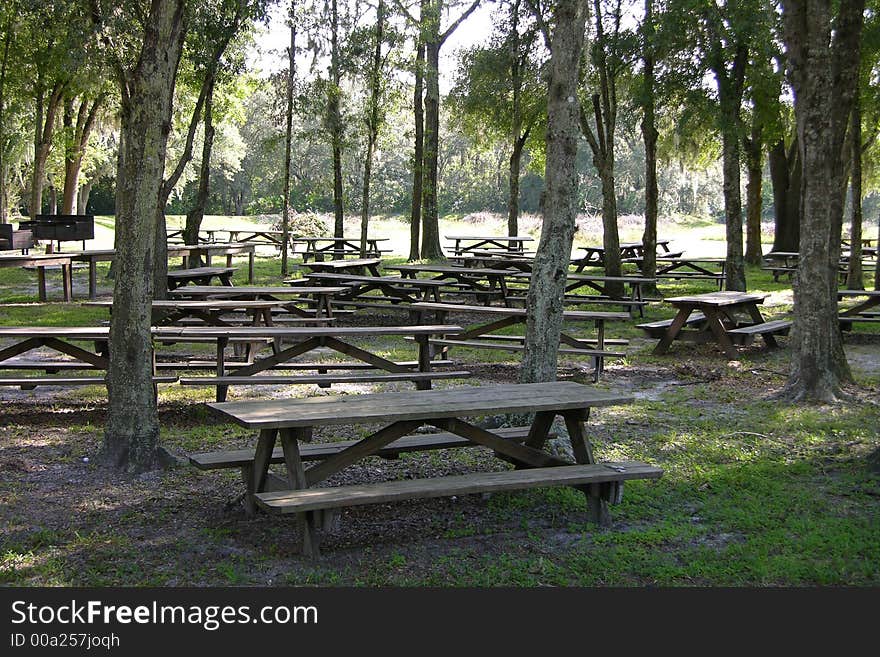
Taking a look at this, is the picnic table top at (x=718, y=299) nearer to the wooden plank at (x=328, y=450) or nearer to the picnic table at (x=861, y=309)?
the picnic table at (x=861, y=309)

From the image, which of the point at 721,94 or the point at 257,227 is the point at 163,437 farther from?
Result: the point at 257,227

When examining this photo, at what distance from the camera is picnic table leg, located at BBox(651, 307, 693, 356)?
38.1 feet

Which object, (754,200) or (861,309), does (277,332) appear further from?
(754,200)

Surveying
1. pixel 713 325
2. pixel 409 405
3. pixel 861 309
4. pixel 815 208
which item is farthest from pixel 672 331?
pixel 409 405

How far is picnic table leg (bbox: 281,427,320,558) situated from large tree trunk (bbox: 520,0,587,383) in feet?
8.20

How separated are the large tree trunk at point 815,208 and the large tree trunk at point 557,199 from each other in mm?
2922

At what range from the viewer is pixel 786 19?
29.8 ft

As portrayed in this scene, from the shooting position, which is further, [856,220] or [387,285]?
[856,220]

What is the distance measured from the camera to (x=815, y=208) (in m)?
8.38

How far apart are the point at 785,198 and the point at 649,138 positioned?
10393 millimetres

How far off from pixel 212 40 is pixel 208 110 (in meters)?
1.57

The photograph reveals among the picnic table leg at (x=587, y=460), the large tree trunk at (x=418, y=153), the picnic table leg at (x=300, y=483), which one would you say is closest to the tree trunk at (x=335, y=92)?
the large tree trunk at (x=418, y=153)

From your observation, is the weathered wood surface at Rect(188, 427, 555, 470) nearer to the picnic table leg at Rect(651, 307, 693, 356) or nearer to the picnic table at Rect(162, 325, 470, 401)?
the picnic table at Rect(162, 325, 470, 401)

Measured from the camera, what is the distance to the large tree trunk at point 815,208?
8328 mm
